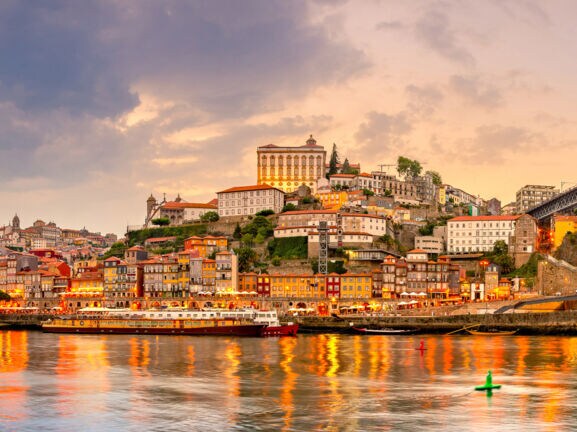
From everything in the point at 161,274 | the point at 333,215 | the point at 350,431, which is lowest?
the point at 350,431

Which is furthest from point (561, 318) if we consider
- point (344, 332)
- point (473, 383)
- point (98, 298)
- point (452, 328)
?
point (98, 298)

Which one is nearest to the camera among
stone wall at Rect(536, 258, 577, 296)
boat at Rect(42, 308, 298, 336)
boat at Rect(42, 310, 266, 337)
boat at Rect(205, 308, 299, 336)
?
boat at Rect(205, 308, 299, 336)

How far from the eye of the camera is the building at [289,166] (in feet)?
452

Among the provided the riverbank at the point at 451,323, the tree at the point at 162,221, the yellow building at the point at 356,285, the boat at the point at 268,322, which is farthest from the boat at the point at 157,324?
the tree at the point at 162,221

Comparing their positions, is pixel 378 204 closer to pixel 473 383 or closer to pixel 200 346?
pixel 200 346

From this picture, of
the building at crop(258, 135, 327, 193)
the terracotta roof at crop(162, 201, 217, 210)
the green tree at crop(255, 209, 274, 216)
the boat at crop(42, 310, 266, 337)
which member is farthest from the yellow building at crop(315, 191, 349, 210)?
the boat at crop(42, 310, 266, 337)

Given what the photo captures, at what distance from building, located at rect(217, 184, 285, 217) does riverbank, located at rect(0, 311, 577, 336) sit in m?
37.9

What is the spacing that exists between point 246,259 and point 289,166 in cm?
3289

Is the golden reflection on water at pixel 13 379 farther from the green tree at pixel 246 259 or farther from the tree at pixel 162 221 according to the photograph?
the tree at pixel 162 221

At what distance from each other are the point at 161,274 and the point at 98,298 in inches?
391

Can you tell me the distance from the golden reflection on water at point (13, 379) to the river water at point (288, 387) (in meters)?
0.06

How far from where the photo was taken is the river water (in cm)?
3219

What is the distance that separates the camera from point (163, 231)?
130 m

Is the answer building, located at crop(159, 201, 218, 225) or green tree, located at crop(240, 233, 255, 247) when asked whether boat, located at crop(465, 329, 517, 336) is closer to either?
green tree, located at crop(240, 233, 255, 247)
